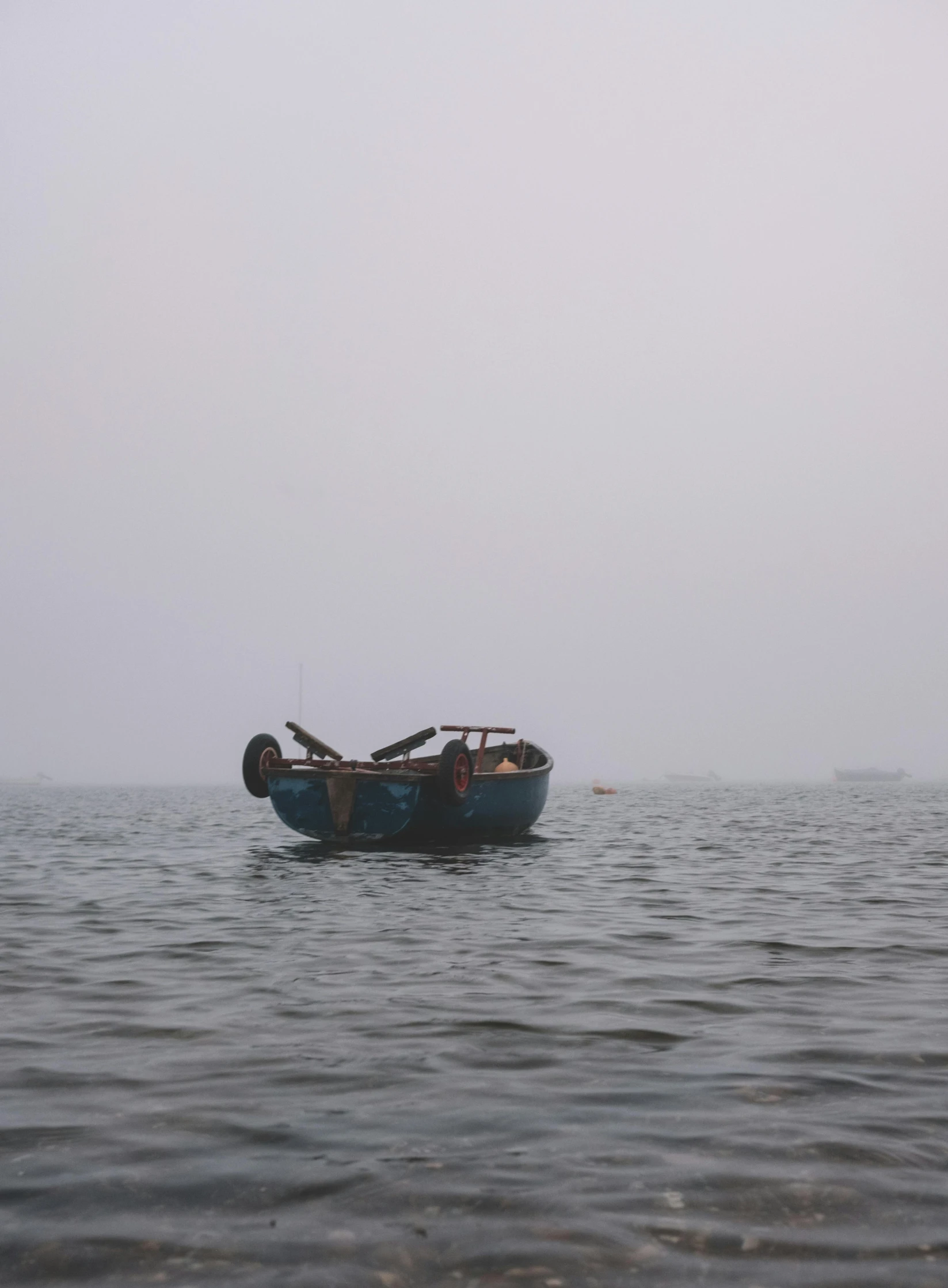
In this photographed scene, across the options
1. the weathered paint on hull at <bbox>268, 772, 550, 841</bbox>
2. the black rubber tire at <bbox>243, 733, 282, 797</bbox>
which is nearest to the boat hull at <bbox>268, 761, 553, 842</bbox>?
the weathered paint on hull at <bbox>268, 772, 550, 841</bbox>

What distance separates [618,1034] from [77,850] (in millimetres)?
17456

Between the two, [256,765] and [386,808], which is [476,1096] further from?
[256,765]

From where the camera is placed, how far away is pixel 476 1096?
15.2 feet

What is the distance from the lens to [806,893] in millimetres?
12578

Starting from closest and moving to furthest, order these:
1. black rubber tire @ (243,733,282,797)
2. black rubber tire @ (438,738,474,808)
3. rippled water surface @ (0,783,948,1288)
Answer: rippled water surface @ (0,783,948,1288) < black rubber tire @ (438,738,474,808) < black rubber tire @ (243,733,282,797)

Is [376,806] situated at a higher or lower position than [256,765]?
lower

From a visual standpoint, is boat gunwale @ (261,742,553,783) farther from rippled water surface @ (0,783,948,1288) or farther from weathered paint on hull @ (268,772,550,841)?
rippled water surface @ (0,783,948,1288)

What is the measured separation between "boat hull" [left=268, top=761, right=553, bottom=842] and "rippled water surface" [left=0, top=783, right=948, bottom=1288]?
22.5 ft

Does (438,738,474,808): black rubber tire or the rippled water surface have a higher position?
(438,738,474,808): black rubber tire

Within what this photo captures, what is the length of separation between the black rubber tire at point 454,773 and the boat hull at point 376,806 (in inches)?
9.0

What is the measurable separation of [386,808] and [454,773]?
1.39m

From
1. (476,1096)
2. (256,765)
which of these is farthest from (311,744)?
(476,1096)

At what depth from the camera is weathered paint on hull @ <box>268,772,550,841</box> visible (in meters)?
18.1

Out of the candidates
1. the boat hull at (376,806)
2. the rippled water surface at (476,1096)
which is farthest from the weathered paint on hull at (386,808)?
the rippled water surface at (476,1096)
